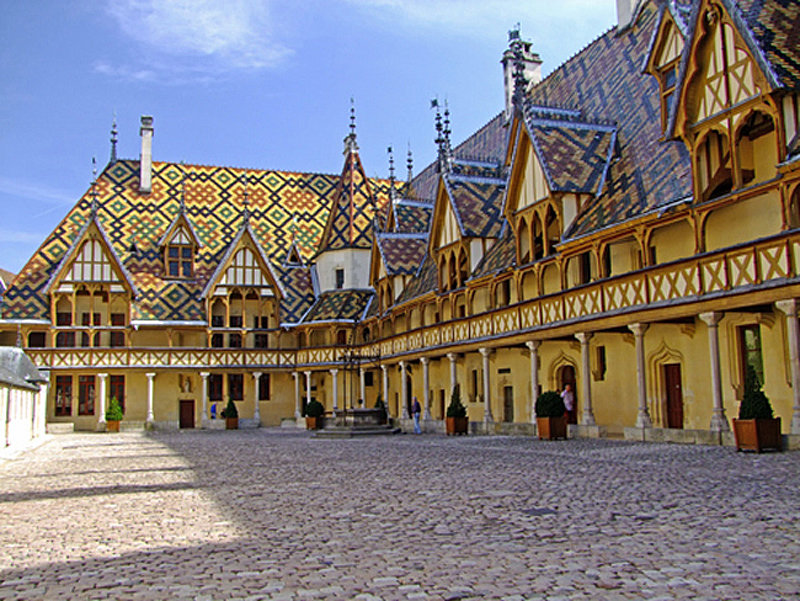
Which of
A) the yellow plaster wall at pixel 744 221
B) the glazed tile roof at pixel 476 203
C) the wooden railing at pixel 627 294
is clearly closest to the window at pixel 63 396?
the wooden railing at pixel 627 294

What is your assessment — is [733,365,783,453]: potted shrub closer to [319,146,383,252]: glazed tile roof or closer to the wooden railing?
the wooden railing

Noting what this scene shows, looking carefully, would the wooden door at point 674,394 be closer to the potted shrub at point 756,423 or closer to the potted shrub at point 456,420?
the potted shrub at point 756,423

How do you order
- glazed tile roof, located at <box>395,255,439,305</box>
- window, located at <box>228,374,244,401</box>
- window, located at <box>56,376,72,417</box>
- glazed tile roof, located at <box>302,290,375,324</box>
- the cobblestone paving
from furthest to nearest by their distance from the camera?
window, located at <box>228,374,244,401</box> → glazed tile roof, located at <box>302,290,375,324</box> → window, located at <box>56,376,72,417</box> → glazed tile roof, located at <box>395,255,439,305</box> → the cobblestone paving

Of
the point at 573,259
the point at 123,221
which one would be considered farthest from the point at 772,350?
the point at 123,221

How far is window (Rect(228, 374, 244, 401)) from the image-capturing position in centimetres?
4269

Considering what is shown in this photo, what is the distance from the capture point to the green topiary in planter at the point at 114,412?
37.8 meters

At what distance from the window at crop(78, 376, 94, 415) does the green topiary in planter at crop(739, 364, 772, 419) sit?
34209 mm

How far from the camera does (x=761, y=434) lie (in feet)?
44.4

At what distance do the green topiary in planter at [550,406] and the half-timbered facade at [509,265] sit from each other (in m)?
1.02

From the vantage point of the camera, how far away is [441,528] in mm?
7352

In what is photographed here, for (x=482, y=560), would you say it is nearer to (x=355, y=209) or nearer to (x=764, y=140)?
(x=764, y=140)

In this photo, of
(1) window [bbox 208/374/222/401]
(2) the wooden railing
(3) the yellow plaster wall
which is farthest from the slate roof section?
(3) the yellow plaster wall

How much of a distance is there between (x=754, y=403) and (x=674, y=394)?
6.43 m

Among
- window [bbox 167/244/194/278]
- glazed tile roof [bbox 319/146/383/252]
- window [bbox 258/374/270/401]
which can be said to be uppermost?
glazed tile roof [bbox 319/146/383/252]
